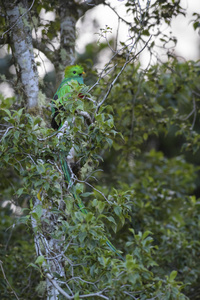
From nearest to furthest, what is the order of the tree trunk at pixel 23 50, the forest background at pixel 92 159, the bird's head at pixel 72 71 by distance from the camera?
the forest background at pixel 92 159 → the tree trunk at pixel 23 50 → the bird's head at pixel 72 71

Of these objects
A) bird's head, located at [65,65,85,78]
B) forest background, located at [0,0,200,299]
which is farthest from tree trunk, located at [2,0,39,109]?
bird's head, located at [65,65,85,78]

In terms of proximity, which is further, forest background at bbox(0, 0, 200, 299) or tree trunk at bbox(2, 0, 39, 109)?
tree trunk at bbox(2, 0, 39, 109)

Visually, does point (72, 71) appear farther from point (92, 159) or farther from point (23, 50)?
point (92, 159)

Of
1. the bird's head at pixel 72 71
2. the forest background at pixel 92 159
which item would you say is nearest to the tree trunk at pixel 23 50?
the forest background at pixel 92 159

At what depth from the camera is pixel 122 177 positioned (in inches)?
185

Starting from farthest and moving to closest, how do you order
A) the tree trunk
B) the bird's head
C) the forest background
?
the bird's head < the tree trunk < the forest background

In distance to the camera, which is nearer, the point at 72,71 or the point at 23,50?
the point at 23,50

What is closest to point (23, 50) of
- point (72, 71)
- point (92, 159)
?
point (72, 71)

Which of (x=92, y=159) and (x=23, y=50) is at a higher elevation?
(x=23, y=50)

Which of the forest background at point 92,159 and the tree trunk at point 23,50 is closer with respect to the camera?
the forest background at point 92,159

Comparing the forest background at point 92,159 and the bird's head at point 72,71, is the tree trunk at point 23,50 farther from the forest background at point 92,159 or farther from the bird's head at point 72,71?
the bird's head at point 72,71

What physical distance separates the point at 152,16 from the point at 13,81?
138 centimetres

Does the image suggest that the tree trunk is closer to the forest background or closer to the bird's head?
the forest background

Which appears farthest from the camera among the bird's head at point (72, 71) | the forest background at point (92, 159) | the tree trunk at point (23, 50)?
the bird's head at point (72, 71)
